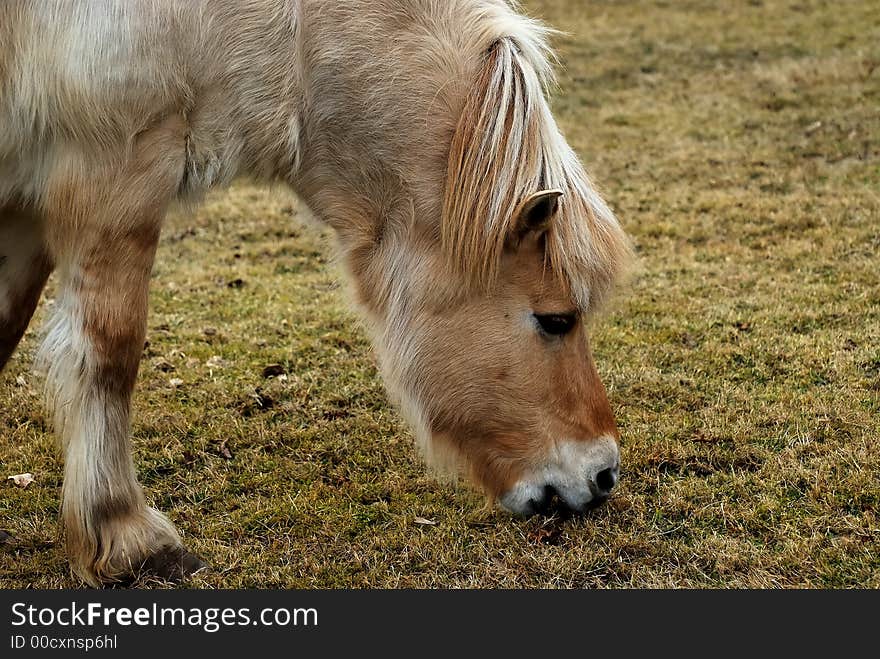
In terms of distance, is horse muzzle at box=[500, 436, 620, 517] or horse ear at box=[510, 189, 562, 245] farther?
horse muzzle at box=[500, 436, 620, 517]

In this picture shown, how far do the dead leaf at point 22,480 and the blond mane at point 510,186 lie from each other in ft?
7.87

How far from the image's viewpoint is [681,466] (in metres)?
4.34

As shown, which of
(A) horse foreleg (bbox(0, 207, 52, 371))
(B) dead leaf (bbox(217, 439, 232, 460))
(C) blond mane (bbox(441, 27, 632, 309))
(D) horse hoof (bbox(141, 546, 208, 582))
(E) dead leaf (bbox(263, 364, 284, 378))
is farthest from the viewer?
(E) dead leaf (bbox(263, 364, 284, 378))

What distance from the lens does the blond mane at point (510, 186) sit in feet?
10.8

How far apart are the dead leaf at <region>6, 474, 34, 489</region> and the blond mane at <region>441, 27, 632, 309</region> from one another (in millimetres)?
2398

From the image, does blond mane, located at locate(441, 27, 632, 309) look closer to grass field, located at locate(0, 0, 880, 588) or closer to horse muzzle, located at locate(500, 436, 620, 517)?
grass field, located at locate(0, 0, 880, 588)

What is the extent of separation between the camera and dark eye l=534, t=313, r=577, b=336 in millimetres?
3408

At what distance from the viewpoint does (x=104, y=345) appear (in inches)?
127

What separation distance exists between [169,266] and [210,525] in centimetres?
407

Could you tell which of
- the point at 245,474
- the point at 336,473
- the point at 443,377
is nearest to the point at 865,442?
the point at 443,377

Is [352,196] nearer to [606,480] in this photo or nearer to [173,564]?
[606,480]

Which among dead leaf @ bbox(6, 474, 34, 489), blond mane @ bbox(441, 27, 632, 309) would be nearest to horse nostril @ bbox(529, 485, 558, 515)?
blond mane @ bbox(441, 27, 632, 309)

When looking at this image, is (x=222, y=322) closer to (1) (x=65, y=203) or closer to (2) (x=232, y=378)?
(2) (x=232, y=378)

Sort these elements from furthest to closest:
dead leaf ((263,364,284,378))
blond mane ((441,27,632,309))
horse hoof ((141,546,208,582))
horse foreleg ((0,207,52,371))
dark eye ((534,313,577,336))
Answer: dead leaf ((263,364,284,378)) → horse foreleg ((0,207,52,371)) → horse hoof ((141,546,208,582)) → dark eye ((534,313,577,336)) → blond mane ((441,27,632,309))
